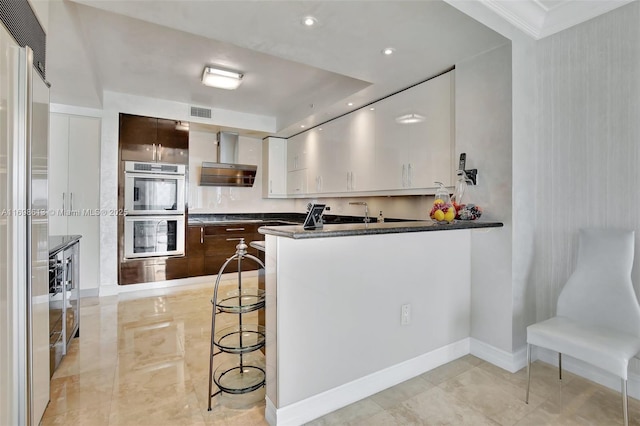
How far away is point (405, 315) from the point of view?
2.13 metres

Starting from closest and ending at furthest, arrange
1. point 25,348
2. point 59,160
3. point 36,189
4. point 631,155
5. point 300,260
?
point 25,348 → point 36,189 → point 300,260 → point 631,155 → point 59,160

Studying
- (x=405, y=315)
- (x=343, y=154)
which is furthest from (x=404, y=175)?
(x=405, y=315)

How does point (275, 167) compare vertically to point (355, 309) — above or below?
above

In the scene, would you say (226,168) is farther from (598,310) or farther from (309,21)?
(598,310)

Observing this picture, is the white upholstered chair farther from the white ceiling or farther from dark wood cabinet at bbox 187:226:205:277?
dark wood cabinet at bbox 187:226:205:277

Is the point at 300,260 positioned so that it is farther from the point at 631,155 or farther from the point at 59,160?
the point at 59,160

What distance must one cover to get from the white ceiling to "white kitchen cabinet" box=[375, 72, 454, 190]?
15cm

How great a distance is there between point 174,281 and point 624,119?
5.00 metres

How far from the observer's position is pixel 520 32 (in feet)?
7.29

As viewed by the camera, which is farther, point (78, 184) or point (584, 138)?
point (78, 184)

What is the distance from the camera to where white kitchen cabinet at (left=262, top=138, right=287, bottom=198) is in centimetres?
552

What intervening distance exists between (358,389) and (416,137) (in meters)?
2.26

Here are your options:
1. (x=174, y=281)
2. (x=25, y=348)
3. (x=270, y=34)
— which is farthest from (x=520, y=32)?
(x=174, y=281)

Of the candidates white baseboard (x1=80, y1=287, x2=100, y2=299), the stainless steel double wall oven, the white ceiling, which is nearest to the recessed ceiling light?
the white ceiling
